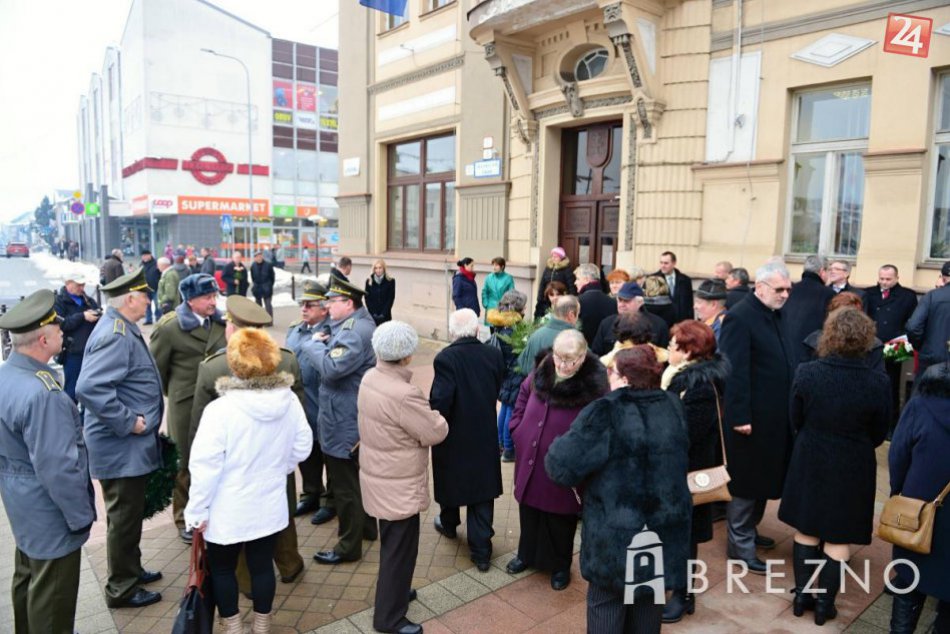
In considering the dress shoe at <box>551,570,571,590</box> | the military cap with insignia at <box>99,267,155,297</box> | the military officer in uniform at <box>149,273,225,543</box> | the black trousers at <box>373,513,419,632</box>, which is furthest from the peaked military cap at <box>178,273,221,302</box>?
the dress shoe at <box>551,570,571,590</box>

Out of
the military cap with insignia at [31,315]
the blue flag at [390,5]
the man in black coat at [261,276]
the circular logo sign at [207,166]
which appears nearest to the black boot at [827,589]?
the military cap with insignia at [31,315]

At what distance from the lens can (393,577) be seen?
3.65m

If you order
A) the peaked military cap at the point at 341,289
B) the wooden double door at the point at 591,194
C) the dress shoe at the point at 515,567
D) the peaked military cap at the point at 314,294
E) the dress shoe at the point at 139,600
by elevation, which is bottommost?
the dress shoe at the point at 139,600

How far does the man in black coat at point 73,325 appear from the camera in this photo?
755 cm

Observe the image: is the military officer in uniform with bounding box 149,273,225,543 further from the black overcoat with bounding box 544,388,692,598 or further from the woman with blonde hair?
the woman with blonde hair

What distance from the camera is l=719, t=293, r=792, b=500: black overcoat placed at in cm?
429

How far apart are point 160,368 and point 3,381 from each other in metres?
1.48

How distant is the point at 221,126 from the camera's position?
145ft

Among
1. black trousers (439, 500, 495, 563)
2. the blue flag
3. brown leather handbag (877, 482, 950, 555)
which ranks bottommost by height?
black trousers (439, 500, 495, 563)

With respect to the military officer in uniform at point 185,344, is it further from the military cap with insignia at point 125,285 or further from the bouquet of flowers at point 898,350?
the bouquet of flowers at point 898,350

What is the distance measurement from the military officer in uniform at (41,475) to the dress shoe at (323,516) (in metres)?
1.99

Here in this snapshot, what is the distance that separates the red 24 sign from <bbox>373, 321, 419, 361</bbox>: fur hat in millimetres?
6070

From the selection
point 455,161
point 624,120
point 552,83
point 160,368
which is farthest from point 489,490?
point 455,161

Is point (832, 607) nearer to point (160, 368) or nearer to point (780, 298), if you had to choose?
point (780, 298)
